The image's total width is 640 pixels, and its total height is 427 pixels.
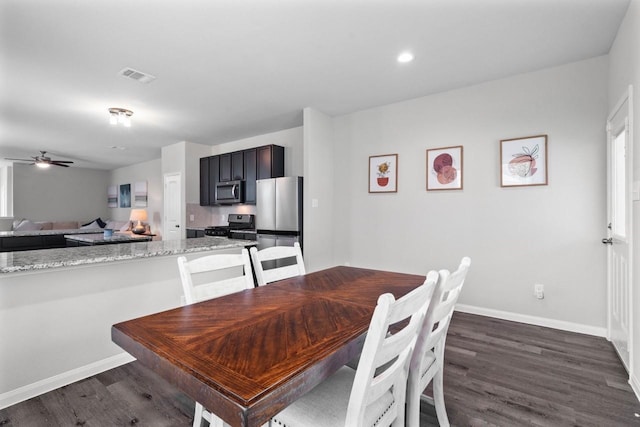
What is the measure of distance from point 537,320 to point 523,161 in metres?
1.58

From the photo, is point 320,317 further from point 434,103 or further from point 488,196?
point 434,103

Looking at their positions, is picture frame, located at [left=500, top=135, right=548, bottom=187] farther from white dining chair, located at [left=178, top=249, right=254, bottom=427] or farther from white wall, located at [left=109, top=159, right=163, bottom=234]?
white wall, located at [left=109, top=159, right=163, bottom=234]

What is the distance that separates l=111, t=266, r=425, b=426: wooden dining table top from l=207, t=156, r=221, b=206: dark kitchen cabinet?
180 inches

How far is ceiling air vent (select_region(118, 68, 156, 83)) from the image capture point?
2999 millimetres

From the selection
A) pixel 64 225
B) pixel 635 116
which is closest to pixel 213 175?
pixel 64 225

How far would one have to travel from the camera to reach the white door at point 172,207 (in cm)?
620

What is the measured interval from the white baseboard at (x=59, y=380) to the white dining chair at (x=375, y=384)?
5.71ft

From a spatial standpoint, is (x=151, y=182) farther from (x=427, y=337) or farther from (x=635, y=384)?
(x=635, y=384)

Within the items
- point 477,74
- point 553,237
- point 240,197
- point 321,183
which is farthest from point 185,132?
point 553,237

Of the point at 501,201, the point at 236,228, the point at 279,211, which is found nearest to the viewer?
the point at 501,201

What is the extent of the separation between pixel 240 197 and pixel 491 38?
13.6 feet

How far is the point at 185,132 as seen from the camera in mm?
5348

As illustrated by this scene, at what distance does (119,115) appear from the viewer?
412 cm

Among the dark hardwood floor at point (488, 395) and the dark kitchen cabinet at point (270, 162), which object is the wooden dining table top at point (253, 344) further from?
the dark kitchen cabinet at point (270, 162)
